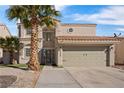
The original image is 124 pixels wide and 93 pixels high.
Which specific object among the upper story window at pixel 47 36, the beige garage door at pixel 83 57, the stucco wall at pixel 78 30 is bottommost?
the beige garage door at pixel 83 57

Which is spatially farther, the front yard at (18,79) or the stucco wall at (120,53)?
the stucco wall at (120,53)

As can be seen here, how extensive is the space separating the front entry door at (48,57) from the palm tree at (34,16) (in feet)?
29.1

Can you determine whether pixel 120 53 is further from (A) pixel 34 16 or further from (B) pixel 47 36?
(A) pixel 34 16

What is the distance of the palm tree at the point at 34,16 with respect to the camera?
22.8m

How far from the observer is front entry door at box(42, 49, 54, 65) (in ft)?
106

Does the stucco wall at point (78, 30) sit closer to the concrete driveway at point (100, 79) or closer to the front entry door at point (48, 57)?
the front entry door at point (48, 57)

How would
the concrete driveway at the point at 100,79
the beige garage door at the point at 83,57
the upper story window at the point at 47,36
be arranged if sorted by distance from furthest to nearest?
1. the upper story window at the point at 47,36
2. the beige garage door at the point at 83,57
3. the concrete driveway at the point at 100,79

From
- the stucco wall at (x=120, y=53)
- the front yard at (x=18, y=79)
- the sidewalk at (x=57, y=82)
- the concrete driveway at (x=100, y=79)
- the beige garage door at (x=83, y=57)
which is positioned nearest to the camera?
the sidewalk at (x=57, y=82)

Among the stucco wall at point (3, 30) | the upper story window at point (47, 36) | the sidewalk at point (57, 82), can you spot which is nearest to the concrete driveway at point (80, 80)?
the sidewalk at point (57, 82)

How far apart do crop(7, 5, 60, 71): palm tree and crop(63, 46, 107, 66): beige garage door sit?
5410 mm

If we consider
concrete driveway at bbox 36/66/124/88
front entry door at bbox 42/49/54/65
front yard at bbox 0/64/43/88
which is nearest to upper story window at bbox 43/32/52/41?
front entry door at bbox 42/49/54/65

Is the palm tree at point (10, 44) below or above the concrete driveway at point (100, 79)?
above
